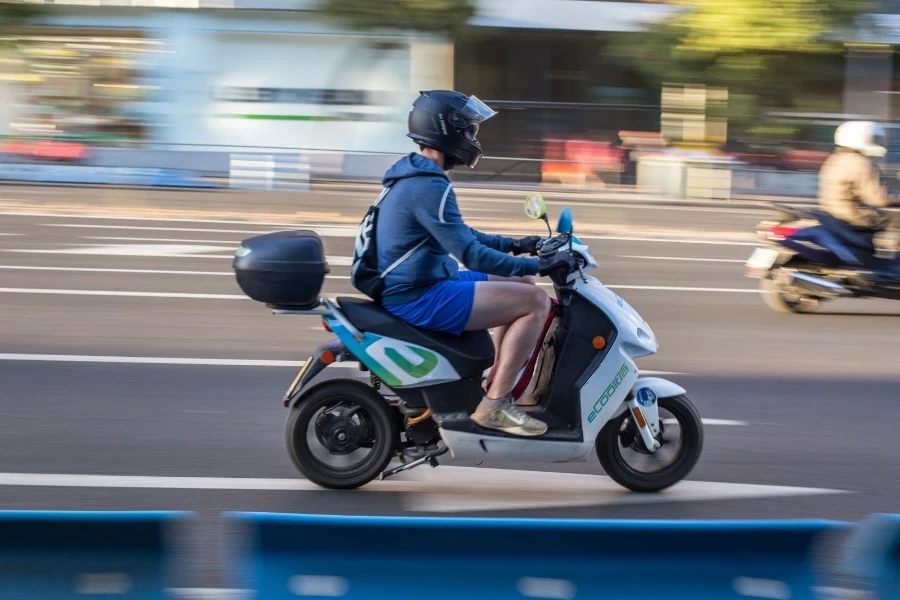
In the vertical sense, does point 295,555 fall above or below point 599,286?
below

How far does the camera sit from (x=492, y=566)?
3164 millimetres

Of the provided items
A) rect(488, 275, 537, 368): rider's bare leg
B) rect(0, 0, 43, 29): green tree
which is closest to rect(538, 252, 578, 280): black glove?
rect(488, 275, 537, 368): rider's bare leg

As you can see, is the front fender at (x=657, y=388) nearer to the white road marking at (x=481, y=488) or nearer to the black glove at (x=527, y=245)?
the white road marking at (x=481, y=488)

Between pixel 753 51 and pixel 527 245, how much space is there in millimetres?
22023

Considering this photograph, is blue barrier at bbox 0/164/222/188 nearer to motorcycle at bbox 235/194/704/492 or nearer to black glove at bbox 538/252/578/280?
motorcycle at bbox 235/194/704/492

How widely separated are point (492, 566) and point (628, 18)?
89.1ft

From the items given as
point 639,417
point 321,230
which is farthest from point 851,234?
point 321,230

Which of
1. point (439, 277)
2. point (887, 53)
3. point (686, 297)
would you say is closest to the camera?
point (439, 277)

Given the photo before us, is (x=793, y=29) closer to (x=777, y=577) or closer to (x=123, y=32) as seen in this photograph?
(x=123, y=32)

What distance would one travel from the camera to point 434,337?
5285 millimetres

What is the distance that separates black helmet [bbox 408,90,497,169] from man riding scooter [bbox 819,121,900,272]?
5.58 metres

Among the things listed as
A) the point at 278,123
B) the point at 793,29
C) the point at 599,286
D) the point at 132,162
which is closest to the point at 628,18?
the point at 793,29

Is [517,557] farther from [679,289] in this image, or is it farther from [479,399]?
[679,289]

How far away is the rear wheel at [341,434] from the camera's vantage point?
5367 mm
